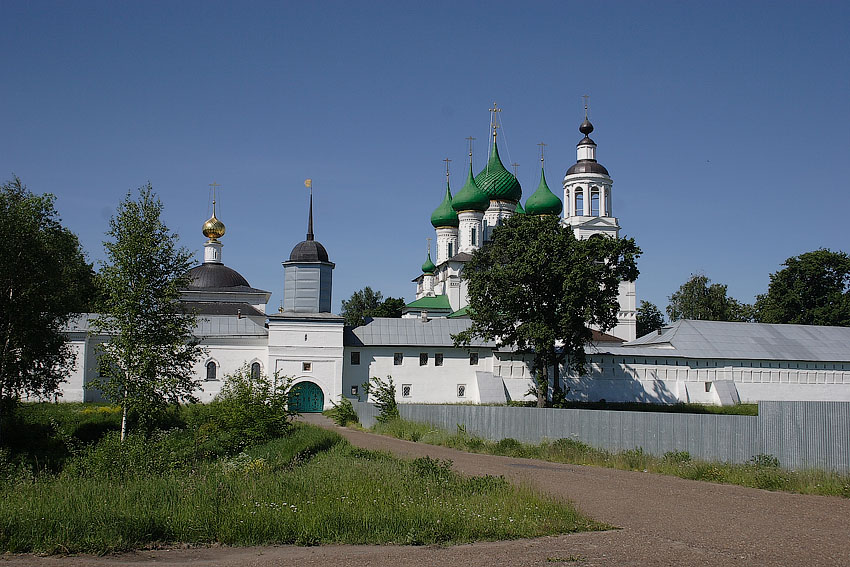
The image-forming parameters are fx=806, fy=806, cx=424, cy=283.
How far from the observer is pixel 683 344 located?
41469 millimetres

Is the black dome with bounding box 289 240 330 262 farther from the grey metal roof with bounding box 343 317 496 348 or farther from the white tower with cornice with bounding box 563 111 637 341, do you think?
the white tower with cornice with bounding box 563 111 637 341

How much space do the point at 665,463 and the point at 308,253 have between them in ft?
80.7

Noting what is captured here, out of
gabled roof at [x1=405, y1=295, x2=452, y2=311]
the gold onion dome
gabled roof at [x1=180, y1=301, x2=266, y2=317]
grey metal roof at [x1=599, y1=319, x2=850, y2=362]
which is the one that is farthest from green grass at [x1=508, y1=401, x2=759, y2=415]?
the gold onion dome

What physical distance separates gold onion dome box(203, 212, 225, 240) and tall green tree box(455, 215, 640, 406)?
28.7 metres

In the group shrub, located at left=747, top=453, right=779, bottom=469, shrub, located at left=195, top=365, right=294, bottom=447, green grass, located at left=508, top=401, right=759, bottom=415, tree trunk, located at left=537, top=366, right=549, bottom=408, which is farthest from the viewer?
green grass, located at left=508, top=401, right=759, bottom=415

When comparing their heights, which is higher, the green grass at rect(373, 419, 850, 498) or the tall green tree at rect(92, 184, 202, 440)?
the tall green tree at rect(92, 184, 202, 440)

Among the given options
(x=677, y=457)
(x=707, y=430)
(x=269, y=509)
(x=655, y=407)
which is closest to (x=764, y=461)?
(x=707, y=430)

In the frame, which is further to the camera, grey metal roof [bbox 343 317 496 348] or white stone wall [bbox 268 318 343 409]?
grey metal roof [bbox 343 317 496 348]

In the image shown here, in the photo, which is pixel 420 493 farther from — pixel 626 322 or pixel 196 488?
pixel 626 322

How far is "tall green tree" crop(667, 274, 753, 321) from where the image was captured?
67.8 metres

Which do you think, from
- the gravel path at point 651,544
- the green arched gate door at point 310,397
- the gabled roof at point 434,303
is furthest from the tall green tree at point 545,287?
the gabled roof at point 434,303

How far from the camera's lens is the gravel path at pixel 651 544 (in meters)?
8.62

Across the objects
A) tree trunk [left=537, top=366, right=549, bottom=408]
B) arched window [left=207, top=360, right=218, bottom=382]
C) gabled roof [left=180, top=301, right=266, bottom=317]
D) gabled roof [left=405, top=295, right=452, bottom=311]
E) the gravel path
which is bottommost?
the gravel path

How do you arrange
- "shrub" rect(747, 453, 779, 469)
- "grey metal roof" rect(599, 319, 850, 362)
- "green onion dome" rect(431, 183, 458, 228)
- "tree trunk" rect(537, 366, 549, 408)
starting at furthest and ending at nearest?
"green onion dome" rect(431, 183, 458, 228) → "grey metal roof" rect(599, 319, 850, 362) → "tree trunk" rect(537, 366, 549, 408) → "shrub" rect(747, 453, 779, 469)
